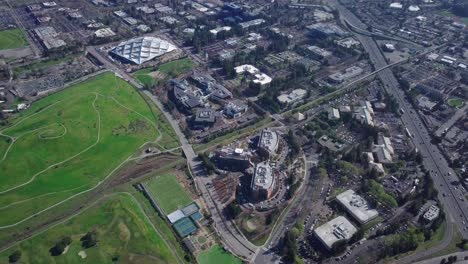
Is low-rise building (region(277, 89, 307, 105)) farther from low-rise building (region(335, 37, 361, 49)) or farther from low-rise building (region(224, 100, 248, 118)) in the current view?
low-rise building (region(335, 37, 361, 49))

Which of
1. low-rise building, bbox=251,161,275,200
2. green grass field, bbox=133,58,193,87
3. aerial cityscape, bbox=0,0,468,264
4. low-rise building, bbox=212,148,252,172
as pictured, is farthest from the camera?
green grass field, bbox=133,58,193,87

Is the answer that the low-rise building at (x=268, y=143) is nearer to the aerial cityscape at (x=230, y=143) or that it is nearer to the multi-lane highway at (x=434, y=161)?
the aerial cityscape at (x=230, y=143)

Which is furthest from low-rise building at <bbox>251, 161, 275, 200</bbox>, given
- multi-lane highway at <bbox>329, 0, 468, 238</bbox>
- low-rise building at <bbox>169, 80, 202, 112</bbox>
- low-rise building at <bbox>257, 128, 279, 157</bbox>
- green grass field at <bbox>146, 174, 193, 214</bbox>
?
multi-lane highway at <bbox>329, 0, 468, 238</bbox>

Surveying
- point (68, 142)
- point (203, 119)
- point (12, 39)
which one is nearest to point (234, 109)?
point (203, 119)

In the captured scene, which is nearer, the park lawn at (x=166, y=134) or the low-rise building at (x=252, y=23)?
the park lawn at (x=166, y=134)

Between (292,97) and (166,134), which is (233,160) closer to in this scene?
(166,134)

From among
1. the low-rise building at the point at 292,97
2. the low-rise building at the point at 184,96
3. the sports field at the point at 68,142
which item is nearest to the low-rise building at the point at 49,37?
the sports field at the point at 68,142
